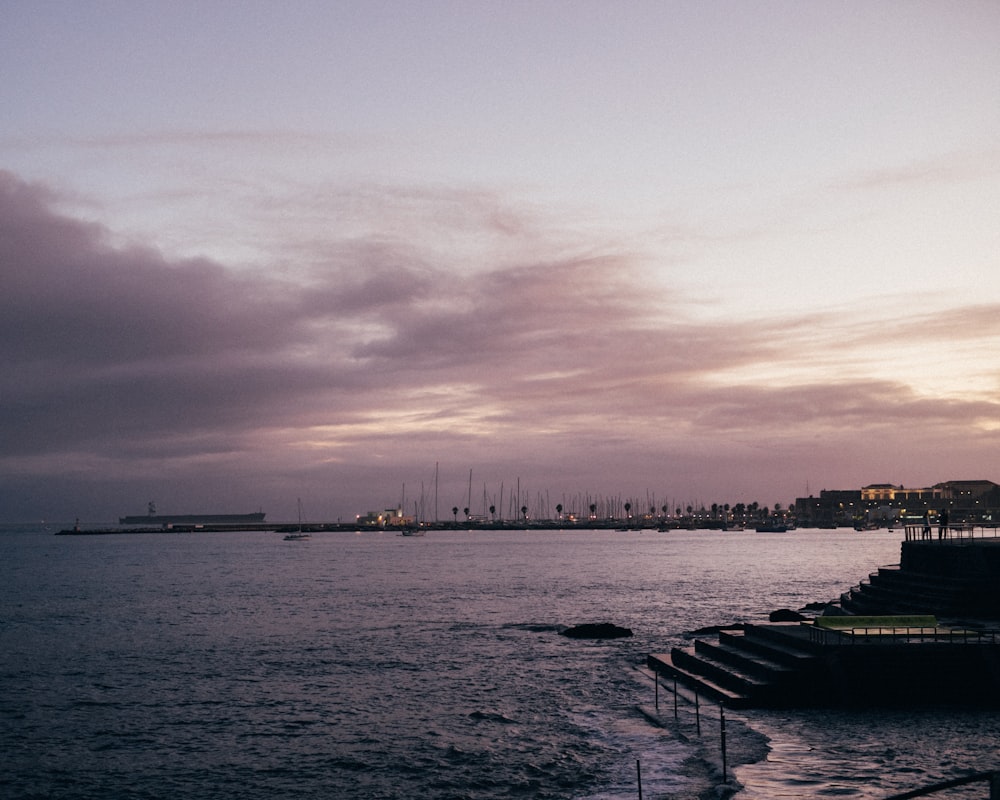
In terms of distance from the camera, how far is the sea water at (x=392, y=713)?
96.1 ft

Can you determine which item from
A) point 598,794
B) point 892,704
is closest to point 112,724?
point 598,794

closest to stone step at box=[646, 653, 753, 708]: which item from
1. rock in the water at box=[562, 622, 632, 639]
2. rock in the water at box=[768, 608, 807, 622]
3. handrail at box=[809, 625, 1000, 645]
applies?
handrail at box=[809, 625, 1000, 645]

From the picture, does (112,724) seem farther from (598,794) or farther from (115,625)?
(115,625)

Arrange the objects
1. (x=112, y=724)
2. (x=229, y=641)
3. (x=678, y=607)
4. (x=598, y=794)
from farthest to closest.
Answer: (x=678, y=607) → (x=229, y=641) → (x=112, y=724) → (x=598, y=794)

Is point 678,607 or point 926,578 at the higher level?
point 926,578

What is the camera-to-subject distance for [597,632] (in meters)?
63.5

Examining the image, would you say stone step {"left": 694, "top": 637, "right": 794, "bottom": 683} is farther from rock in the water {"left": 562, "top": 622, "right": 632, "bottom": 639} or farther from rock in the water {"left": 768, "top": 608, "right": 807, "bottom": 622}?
rock in the water {"left": 562, "top": 622, "right": 632, "bottom": 639}

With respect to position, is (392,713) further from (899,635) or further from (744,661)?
(899,635)

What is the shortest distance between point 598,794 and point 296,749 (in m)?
Result: 12.9

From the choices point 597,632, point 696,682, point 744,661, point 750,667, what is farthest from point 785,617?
point 750,667

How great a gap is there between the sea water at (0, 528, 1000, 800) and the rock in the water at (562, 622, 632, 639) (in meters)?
2.21

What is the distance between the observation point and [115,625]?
3049 inches

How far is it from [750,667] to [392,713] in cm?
1542

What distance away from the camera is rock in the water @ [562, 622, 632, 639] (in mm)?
62938
